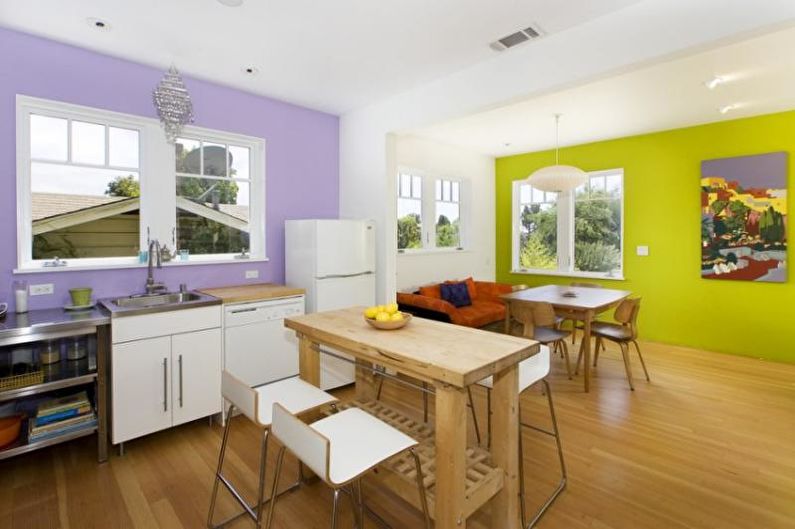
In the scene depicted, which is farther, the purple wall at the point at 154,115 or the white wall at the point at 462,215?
the white wall at the point at 462,215

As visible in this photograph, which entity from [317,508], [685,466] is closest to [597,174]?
[685,466]

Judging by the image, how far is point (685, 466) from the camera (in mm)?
2551

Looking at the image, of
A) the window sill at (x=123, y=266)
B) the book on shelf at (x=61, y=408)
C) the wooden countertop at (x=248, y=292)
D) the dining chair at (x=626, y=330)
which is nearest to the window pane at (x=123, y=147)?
the window sill at (x=123, y=266)

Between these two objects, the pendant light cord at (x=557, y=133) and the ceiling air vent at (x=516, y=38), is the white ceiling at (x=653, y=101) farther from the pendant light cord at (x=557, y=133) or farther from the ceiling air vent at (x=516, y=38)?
the ceiling air vent at (x=516, y=38)

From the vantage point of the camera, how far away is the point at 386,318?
6.82 ft

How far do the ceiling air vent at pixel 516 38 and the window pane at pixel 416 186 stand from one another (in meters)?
2.92

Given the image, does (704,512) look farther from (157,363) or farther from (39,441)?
(39,441)

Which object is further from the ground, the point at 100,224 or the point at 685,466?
the point at 100,224

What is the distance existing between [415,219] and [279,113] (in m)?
2.48

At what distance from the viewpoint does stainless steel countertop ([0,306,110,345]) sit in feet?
7.52

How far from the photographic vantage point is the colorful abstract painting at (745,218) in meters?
4.57

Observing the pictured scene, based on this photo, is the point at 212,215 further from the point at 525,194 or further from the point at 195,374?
the point at 525,194

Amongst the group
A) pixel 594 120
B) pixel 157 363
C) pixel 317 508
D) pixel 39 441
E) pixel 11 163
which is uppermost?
pixel 594 120

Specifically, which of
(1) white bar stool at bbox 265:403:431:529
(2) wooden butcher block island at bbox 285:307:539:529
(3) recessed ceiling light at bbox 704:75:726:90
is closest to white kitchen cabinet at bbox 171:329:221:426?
(2) wooden butcher block island at bbox 285:307:539:529
